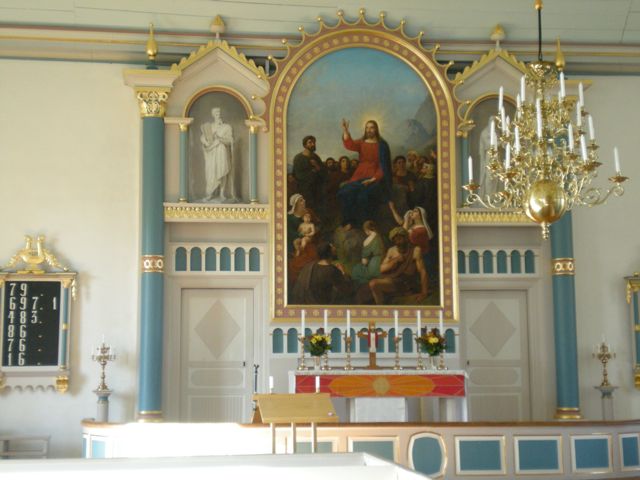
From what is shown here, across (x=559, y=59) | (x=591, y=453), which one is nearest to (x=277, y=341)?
(x=591, y=453)

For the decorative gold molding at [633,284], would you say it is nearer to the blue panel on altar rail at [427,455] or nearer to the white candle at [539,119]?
the blue panel on altar rail at [427,455]

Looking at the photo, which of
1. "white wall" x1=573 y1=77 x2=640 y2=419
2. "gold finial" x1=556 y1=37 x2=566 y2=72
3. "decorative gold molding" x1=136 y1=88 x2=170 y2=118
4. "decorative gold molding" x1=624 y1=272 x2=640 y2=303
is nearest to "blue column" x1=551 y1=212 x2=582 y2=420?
"white wall" x1=573 y1=77 x2=640 y2=419

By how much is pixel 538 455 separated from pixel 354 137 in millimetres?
5489

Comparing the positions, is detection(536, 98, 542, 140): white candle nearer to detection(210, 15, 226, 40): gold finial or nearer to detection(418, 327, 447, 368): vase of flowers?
detection(418, 327, 447, 368): vase of flowers

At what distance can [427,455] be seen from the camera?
9.91m

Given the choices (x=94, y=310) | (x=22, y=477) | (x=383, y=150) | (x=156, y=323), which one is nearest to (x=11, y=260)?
(x=94, y=310)

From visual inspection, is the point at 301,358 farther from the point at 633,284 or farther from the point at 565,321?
the point at 633,284

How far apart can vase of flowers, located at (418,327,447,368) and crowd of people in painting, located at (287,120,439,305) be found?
116 centimetres

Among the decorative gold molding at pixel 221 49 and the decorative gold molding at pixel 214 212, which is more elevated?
the decorative gold molding at pixel 221 49

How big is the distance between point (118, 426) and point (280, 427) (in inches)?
66.9

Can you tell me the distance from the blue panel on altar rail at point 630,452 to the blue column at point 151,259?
5.87m

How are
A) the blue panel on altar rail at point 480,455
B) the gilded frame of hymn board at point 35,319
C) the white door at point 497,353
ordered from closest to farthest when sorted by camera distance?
the blue panel on altar rail at point 480,455
the gilded frame of hymn board at point 35,319
the white door at point 497,353

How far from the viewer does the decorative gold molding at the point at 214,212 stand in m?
13.3

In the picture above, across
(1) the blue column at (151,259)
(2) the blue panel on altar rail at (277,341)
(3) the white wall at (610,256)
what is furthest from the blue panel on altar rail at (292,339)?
(3) the white wall at (610,256)
